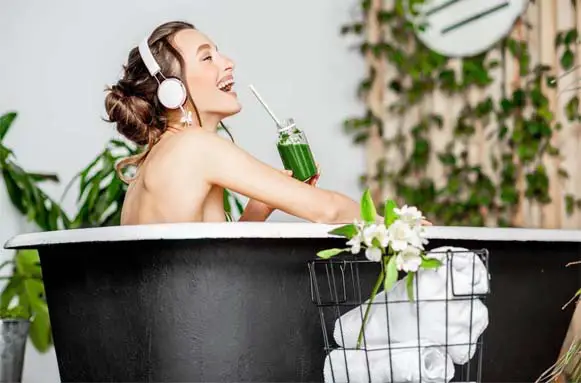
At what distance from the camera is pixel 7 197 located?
338 centimetres

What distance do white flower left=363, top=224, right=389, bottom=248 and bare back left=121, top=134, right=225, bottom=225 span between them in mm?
459

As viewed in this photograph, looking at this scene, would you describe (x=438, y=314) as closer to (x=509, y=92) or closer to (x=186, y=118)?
(x=186, y=118)

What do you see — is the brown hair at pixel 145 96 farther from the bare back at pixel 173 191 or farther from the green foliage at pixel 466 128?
the green foliage at pixel 466 128

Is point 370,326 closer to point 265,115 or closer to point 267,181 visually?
point 267,181

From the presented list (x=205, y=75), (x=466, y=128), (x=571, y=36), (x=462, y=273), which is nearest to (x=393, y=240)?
(x=462, y=273)

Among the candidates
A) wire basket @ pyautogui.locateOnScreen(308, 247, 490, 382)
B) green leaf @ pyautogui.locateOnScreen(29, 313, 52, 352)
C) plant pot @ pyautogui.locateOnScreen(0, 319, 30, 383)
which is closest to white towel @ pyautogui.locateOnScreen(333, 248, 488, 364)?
wire basket @ pyautogui.locateOnScreen(308, 247, 490, 382)

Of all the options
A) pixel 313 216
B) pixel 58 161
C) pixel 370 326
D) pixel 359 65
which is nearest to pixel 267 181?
pixel 313 216

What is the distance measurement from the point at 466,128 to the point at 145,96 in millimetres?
1794

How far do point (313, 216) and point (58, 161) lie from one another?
1.73 metres

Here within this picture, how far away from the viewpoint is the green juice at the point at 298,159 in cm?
223

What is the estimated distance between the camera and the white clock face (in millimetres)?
3607

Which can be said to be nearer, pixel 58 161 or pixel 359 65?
pixel 58 161

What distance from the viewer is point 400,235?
163cm

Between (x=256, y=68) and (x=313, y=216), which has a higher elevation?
(x=256, y=68)
